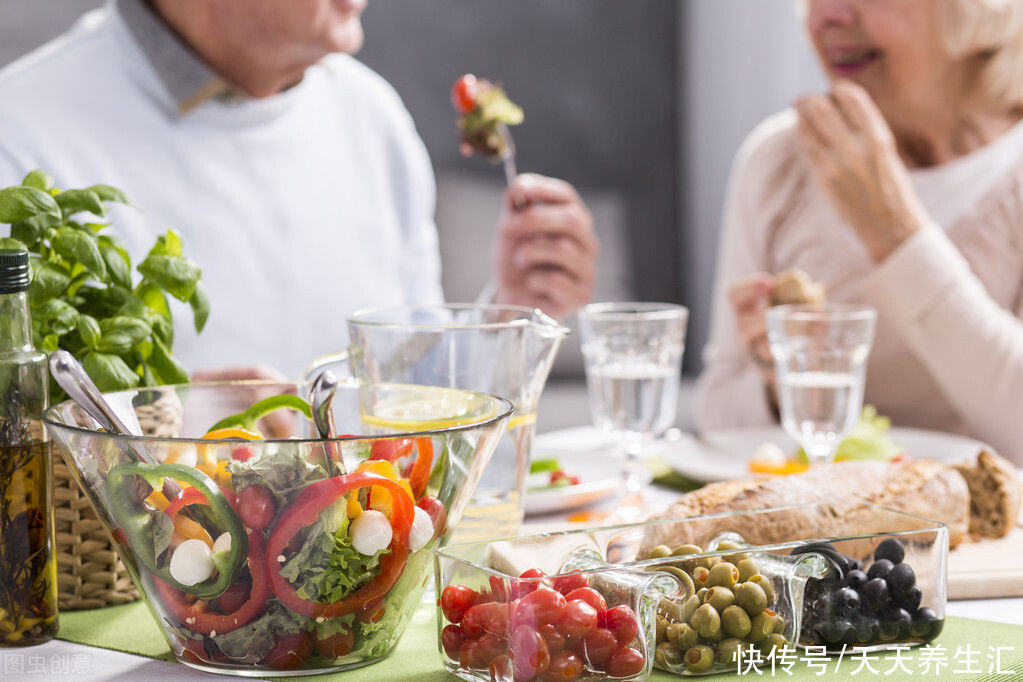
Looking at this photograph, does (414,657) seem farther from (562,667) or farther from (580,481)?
(580,481)

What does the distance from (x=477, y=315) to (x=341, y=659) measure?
0.37 meters

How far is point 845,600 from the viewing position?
69 cm

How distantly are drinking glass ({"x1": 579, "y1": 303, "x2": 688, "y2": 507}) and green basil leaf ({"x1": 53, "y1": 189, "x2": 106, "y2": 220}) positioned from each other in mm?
487

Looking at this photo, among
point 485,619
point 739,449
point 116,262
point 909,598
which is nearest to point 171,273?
point 116,262

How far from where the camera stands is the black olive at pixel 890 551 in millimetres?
689

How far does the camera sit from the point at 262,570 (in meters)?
0.62

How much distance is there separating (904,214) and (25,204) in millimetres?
1332

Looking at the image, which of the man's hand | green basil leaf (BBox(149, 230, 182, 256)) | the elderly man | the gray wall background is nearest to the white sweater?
the elderly man

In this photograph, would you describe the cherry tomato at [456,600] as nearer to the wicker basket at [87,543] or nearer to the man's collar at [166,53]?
the wicker basket at [87,543]

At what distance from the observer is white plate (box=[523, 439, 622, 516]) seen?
108cm

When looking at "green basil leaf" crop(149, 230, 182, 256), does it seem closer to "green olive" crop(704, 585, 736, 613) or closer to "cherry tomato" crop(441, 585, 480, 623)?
"cherry tomato" crop(441, 585, 480, 623)

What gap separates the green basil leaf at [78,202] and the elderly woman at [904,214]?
1046mm

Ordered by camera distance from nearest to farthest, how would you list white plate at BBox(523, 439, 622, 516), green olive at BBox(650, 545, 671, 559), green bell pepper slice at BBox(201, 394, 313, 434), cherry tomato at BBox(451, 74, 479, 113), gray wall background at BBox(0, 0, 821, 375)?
green olive at BBox(650, 545, 671, 559), green bell pepper slice at BBox(201, 394, 313, 434), white plate at BBox(523, 439, 622, 516), cherry tomato at BBox(451, 74, 479, 113), gray wall background at BBox(0, 0, 821, 375)

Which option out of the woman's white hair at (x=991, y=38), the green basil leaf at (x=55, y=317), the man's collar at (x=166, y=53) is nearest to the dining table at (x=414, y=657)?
the green basil leaf at (x=55, y=317)
